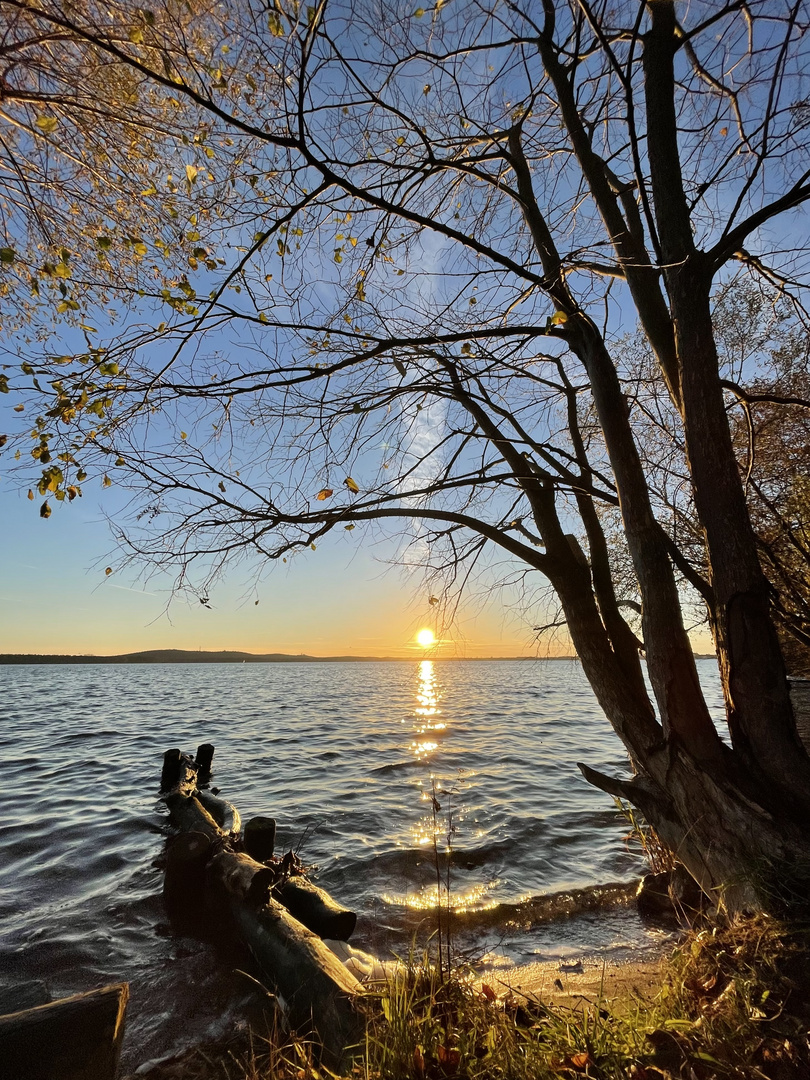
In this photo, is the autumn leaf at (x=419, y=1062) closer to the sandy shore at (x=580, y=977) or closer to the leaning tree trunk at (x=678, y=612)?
the leaning tree trunk at (x=678, y=612)

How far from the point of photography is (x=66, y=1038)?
8.07 ft

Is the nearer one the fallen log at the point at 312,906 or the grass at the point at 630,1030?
the grass at the point at 630,1030

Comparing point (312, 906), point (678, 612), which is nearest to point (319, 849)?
point (312, 906)

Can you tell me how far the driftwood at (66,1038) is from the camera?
2.38m

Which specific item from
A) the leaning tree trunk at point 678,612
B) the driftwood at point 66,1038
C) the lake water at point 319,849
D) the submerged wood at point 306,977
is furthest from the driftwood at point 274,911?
the leaning tree trunk at point 678,612

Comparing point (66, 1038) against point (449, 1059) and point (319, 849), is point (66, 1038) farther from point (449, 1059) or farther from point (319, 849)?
point (319, 849)

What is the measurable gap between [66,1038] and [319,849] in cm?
676

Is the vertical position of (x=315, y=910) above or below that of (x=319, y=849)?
above

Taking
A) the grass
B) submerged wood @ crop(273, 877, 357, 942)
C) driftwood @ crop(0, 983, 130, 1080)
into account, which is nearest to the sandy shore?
submerged wood @ crop(273, 877, 357, 942)

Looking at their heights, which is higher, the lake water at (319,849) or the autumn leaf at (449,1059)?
the autumn leaf at (449,1059)

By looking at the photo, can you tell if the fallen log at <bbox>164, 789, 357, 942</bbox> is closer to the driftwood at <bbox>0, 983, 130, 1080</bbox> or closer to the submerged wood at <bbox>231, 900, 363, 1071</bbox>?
the submerged wood at <bbox>231, 900, 363, 1071</bbox>

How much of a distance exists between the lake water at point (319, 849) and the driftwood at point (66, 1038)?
2.27 m

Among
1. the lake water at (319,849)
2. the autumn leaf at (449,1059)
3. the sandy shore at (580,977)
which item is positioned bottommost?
the lake water at (319,849)

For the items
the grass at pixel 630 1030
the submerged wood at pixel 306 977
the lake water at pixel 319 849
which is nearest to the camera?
the grass at pixel 630 1030
